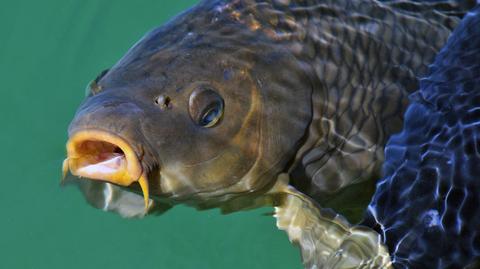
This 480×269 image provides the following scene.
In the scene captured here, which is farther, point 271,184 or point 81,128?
point 271,184

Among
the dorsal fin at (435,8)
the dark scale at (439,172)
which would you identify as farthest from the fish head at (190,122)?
the dorsal fin at (435,8)

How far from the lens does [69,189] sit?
573 centimetres

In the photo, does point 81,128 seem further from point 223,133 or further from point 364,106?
point 364,106

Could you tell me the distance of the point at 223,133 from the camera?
335 cm

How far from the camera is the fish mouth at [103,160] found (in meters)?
Answer: 2.94

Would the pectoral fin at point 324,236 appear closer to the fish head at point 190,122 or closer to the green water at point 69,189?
the fish head at point 190,122

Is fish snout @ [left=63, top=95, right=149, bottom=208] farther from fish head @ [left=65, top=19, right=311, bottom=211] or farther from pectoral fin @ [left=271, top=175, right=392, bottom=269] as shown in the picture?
pectoral fin @ [left=271, top=175, right=392, bottom=269]

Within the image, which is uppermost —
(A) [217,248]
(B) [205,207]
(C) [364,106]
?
(C) [364,106]

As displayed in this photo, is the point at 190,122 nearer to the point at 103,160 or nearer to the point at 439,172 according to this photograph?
the point at 103,160

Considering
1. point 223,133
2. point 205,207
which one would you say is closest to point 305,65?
point 223,133

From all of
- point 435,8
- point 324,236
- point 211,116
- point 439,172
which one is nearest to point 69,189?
point 211,116

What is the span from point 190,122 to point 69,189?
2.79m

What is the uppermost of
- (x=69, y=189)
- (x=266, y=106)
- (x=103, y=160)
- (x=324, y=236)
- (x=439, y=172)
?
(x=103, y=160)

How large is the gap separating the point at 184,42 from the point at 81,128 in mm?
763
